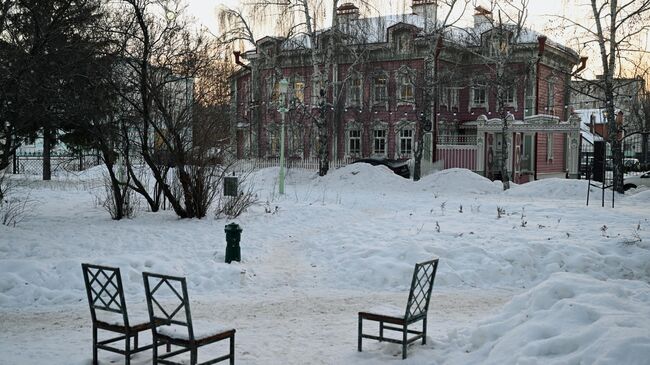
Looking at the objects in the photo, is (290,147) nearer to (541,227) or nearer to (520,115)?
(520,115)

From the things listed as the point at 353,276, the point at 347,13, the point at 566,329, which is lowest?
the point at 353,276

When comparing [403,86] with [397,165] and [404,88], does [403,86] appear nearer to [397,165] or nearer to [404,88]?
[404,88]

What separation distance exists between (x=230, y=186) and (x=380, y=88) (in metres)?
25.1

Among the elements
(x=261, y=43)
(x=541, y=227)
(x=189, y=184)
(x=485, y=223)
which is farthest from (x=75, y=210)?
(x=261, y=43)

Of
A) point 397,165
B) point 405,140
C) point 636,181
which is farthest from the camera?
point 405,140

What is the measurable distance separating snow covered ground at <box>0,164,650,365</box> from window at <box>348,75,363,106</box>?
69.2 feet

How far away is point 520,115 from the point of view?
3922 cm

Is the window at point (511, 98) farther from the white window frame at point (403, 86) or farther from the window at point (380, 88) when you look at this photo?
the window at point (380, 88)

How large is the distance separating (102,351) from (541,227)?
10.6m

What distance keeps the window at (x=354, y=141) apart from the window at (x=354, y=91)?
1.76 meters

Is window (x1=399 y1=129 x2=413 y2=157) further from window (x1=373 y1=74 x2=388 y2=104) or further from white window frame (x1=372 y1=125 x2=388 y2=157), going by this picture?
window (x1=373 y1=74 x2=388 y2=104)

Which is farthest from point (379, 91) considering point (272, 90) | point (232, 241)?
point (232, 241)

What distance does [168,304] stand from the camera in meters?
9.56

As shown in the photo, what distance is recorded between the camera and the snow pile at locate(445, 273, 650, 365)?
5.41 metres
